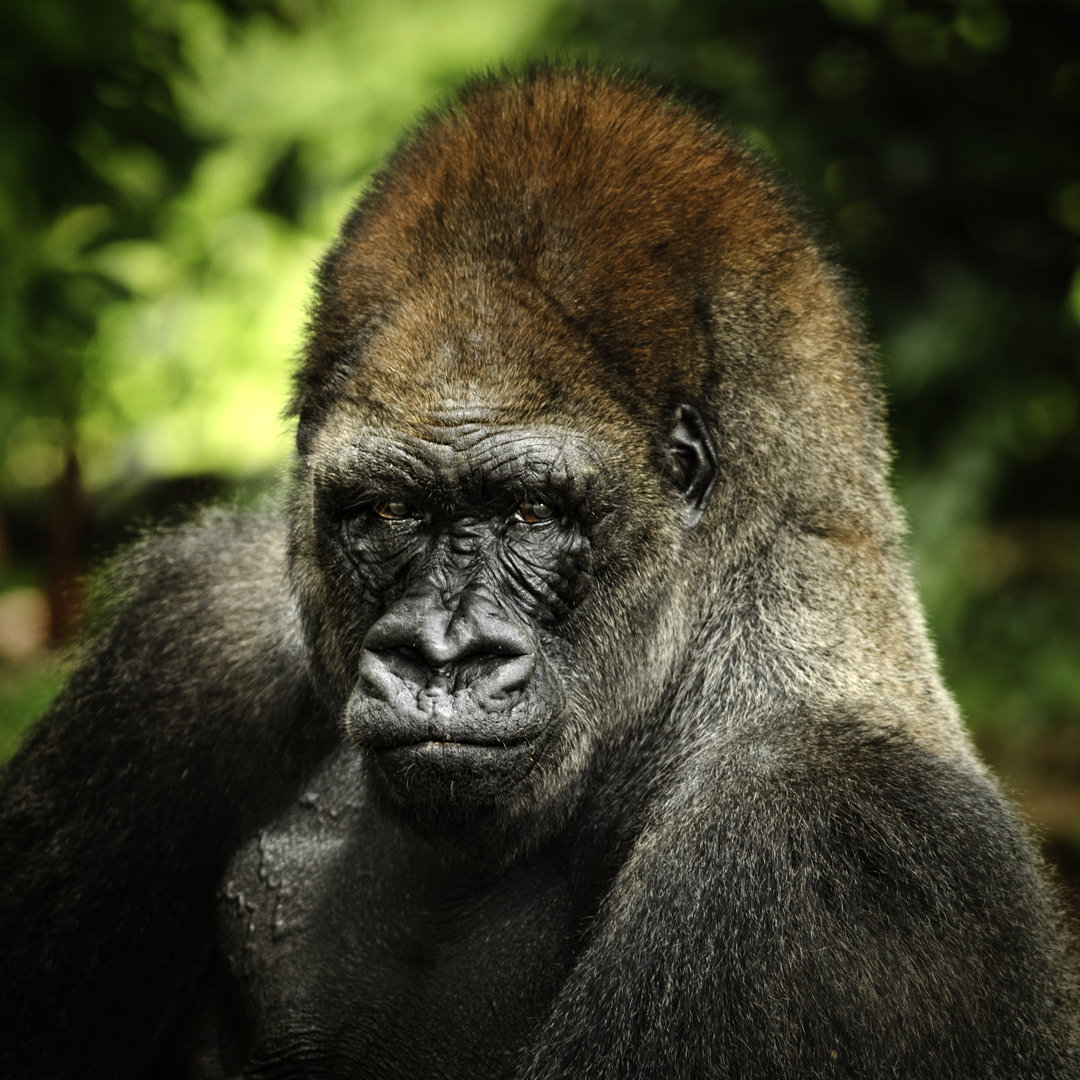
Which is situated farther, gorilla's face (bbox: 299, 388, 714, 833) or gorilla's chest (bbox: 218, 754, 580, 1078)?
gorilla's chest (bbox: 218, 754, 580, 1078)

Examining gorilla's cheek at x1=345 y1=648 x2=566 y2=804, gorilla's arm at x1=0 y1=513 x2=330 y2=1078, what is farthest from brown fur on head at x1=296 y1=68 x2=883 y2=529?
gorilla's arm at x1=0 y1=513 x2=330 y2=1078

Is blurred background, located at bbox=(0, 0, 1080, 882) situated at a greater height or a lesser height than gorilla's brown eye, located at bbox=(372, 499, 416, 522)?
greater

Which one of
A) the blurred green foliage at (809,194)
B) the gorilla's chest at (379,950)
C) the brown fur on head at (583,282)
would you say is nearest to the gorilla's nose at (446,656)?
the brown fur on head at (583,282)

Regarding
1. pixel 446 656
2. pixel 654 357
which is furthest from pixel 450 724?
pixel 654 357

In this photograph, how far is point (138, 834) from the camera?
4070 millimetres

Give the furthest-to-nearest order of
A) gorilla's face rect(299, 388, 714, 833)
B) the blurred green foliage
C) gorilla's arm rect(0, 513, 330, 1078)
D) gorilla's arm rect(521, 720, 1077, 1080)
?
the blurred green foliage < gorilla's arm rect(0, 513, 330, 1078) < gorilla's face rect(299, 388, 714, 833) < gorilla's arm rect(521, 720, 1077, 1080)

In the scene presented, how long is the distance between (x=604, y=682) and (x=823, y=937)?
0.81m

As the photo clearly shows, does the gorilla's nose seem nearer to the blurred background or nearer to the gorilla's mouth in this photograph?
the gorilla's mouth

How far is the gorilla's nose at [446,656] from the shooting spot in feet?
9.96

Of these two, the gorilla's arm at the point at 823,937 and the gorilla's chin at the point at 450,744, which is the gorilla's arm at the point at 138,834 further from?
the gorilla's arm at the point at 823,937

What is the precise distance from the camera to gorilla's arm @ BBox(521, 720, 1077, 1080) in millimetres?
2844

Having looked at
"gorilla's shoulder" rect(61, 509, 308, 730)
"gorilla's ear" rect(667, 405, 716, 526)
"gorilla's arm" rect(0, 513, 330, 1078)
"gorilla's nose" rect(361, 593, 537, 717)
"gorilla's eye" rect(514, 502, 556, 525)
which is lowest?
"gorilla's arm" rect(0, 513, 330, 1078)

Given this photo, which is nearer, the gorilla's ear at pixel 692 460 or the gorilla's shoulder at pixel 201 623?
the gorilla's ear at pixel 692 460

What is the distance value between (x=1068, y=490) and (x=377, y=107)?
15.3 ft
